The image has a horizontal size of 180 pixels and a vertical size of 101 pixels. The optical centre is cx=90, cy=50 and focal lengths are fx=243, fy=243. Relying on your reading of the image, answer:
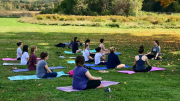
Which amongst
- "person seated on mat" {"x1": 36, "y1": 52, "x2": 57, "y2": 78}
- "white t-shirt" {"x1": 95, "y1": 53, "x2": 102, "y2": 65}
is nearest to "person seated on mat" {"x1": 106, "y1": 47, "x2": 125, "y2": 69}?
"white t-shirt" {"x1": 95, "y1": 53, "x2": 102, "y2": 65}

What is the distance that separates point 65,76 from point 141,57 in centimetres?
324

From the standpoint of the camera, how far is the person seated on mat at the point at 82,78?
23.8ft

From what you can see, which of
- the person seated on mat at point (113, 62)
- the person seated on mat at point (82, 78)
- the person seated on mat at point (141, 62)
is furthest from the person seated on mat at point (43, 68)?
the person seated on mat at point (141, 62)

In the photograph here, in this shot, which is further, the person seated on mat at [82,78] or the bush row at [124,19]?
the bush row at [124,19]

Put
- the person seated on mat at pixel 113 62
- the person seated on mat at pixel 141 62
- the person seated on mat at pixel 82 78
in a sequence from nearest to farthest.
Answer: the person seated on mat at pixel 82 78
the person seated on mat at pixel 141 62
the person seated on mat at pixel 113 62

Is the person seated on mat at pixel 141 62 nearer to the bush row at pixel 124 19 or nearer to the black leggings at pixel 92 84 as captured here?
the black leggings at pixel 92 84

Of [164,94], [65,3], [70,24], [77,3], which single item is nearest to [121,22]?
[70,24]

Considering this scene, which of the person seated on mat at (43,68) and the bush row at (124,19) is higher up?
the bush row at (124,19)

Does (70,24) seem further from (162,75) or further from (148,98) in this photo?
(148,98)

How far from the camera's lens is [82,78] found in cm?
738

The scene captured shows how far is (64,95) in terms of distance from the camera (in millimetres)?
6941

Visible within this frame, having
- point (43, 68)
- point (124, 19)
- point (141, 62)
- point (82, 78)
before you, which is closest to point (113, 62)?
point (141, 62)

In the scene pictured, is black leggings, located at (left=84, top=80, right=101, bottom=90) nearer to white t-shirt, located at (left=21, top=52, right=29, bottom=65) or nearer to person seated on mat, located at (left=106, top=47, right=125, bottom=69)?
person seated on mat, located at (left=106, top=47, right=125, bottom=69)

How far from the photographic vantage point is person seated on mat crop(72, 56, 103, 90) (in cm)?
726
